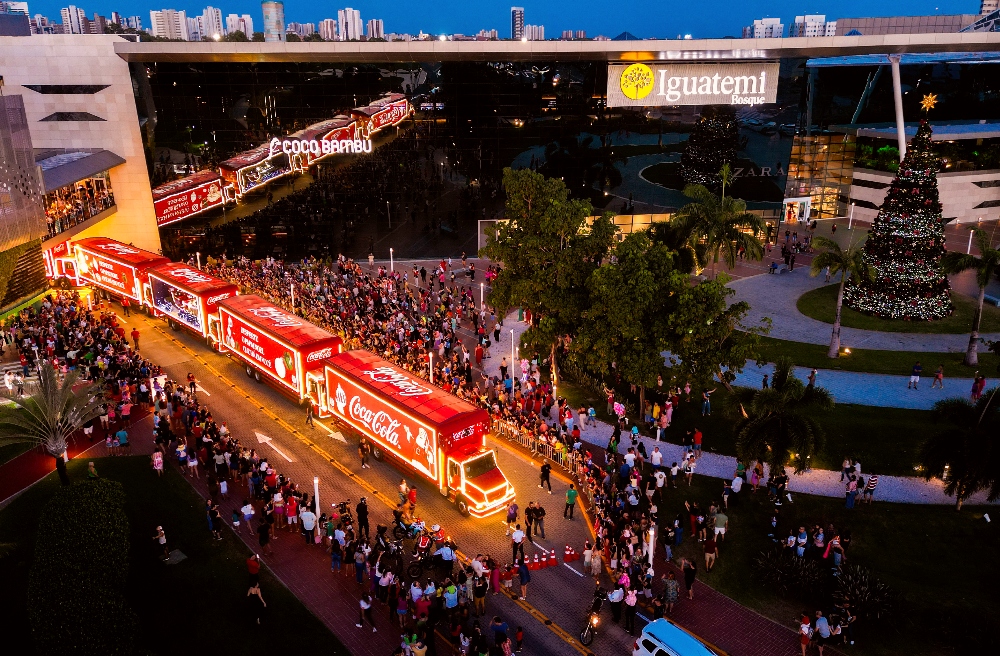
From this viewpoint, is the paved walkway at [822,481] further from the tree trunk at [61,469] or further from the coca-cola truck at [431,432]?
the tree trunk at [61,469]

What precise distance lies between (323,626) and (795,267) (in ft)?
139

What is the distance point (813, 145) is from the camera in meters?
63.3

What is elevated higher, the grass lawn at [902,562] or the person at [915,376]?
the person at [915,376]

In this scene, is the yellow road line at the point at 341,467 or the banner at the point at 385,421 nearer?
the yellow road line at the point at 341,467

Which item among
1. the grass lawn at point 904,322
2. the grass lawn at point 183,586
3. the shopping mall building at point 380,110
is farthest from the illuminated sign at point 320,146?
the grass lawn at point 183,586

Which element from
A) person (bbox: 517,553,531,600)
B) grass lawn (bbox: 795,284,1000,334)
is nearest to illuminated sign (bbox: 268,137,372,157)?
grass lawn (bbox: 795,284,1000,334)

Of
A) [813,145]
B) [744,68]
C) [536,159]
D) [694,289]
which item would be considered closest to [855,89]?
[813,145]

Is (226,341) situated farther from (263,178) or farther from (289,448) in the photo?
(263,178)

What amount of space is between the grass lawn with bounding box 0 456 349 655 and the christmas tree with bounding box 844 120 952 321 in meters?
30.4

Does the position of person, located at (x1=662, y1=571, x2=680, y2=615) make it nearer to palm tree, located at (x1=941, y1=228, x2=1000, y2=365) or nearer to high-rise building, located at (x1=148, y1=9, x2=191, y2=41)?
palm tree, located at (x1=941, y1=228, x2=1000, y2=365)

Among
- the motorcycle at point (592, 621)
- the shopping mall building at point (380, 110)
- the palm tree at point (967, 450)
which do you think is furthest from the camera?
the shopping mall building at point (380, 110)

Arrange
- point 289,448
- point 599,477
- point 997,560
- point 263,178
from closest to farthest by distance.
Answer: point 997,560 < point 599,477 < point 289,448 < point 263,178

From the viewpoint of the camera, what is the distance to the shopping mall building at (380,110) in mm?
48906

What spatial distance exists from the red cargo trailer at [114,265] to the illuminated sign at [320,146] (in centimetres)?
1286
